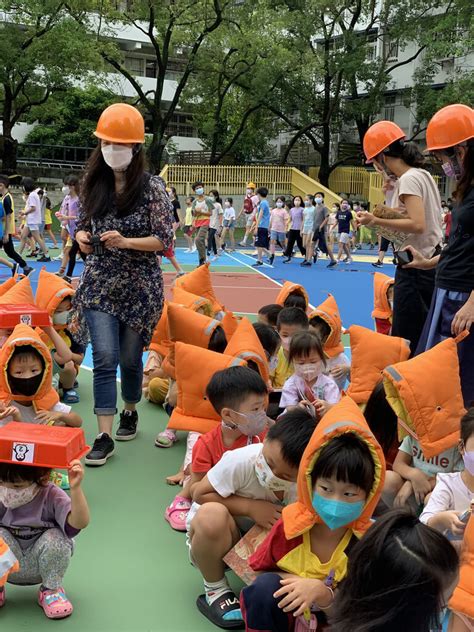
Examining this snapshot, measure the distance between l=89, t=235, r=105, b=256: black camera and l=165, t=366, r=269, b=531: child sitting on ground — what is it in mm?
1348

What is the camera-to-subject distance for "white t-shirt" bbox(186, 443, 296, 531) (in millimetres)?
2875

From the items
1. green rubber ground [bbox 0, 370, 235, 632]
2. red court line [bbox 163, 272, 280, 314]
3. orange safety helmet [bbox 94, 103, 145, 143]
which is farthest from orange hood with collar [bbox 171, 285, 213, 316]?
red court line [bbox 163, 272, 280, 314]

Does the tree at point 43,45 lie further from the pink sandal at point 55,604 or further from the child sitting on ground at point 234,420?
the pink sandal at point 55,604

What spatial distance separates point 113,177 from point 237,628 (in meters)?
2.63

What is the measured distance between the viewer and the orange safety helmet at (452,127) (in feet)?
11.5

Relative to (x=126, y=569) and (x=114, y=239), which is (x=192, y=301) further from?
(x=126, y=569)

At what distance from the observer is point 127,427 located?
4777 mm

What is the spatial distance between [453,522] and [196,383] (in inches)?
67.9

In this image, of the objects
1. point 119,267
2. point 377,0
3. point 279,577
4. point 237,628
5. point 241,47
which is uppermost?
point 377,0

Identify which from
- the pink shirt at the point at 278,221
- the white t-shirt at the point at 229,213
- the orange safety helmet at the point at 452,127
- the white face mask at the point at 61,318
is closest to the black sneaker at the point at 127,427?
the white face mask at the point at 61,318

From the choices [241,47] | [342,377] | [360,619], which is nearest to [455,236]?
[342,377]

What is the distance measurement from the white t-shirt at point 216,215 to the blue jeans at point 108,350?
49.8 feet

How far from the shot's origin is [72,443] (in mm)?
2605

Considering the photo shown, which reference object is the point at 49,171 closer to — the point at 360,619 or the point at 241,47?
the point at 241,47
